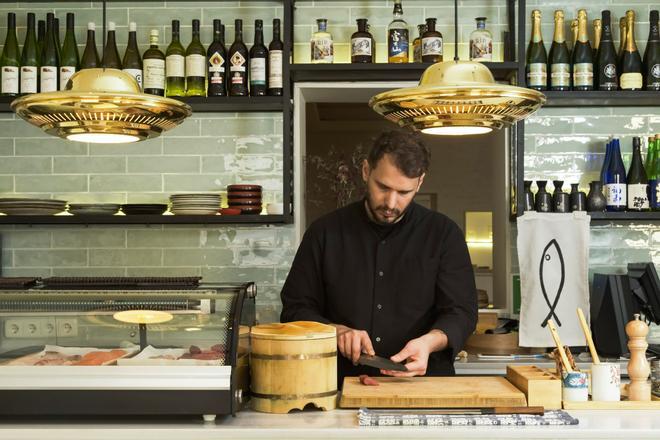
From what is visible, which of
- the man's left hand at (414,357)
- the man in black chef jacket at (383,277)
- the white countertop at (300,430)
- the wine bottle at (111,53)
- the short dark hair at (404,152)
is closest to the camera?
the white countertop at (300,430)

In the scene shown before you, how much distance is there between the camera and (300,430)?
7.15 feet

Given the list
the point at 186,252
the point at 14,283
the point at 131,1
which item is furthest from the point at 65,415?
the point at 131,1

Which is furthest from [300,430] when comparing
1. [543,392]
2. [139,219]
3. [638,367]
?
[139,219]

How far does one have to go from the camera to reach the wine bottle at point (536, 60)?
420 cm

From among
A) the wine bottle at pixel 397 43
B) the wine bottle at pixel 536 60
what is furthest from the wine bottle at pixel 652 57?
the wine bottle at pixel 397 43

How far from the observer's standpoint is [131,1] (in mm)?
4441

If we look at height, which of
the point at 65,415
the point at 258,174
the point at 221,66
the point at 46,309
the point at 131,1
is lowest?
the point at 65,415

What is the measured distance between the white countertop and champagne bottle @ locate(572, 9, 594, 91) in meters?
2.22

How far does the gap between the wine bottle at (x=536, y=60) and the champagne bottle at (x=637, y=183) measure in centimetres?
58

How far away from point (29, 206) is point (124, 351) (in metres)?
1.95

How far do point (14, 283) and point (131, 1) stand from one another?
7.22ft

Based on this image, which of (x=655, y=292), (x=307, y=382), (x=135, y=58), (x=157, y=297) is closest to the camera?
(x=307, y=382)

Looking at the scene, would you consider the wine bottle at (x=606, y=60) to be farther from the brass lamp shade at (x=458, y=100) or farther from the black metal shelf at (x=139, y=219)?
the brass lamp shade at (x=458, y=100)

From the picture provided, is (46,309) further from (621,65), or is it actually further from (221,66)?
(621,65)
